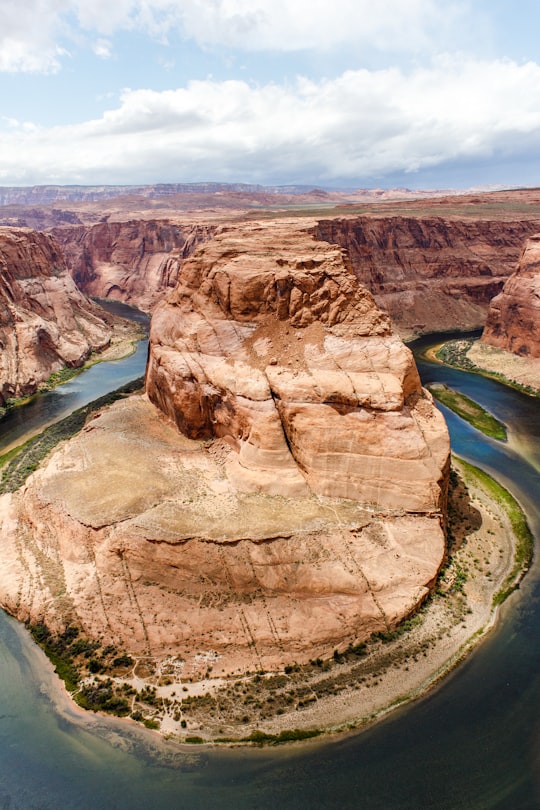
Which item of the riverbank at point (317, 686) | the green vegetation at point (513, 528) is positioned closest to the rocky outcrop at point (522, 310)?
the green vegetation at point (513, 528)

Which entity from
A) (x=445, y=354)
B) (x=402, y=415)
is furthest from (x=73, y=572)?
(x=445, y=354)

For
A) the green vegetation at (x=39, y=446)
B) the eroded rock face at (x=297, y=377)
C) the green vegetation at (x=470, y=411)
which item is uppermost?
the eroded rock face at (x=297, y=377)

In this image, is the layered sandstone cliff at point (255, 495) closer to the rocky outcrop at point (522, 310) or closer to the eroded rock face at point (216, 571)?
the eroded rock face at point (216, 571)

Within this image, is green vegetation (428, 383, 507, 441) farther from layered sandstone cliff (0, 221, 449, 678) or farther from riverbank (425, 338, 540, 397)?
layered sandstone cliff (0, 221, 449, 678)

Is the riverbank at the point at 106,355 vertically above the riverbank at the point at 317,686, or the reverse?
the riverbank at the point at 106,355

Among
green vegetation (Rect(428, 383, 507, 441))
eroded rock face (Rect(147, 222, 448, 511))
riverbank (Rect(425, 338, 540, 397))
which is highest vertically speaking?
eroded rock face (Rect(147, 222, 448, 511))

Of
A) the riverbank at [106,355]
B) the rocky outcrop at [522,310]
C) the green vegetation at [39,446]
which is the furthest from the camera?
the rocky outcrop at [522,310]

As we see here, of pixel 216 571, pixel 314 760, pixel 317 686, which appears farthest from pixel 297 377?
pixel 314 760

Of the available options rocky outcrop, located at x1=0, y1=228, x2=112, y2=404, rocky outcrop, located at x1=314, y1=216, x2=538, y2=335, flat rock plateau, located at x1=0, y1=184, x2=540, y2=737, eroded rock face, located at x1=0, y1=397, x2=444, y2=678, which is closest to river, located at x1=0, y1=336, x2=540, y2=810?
flat rock plateau, located at x1=0, y1=184, x2=540, y2=737
